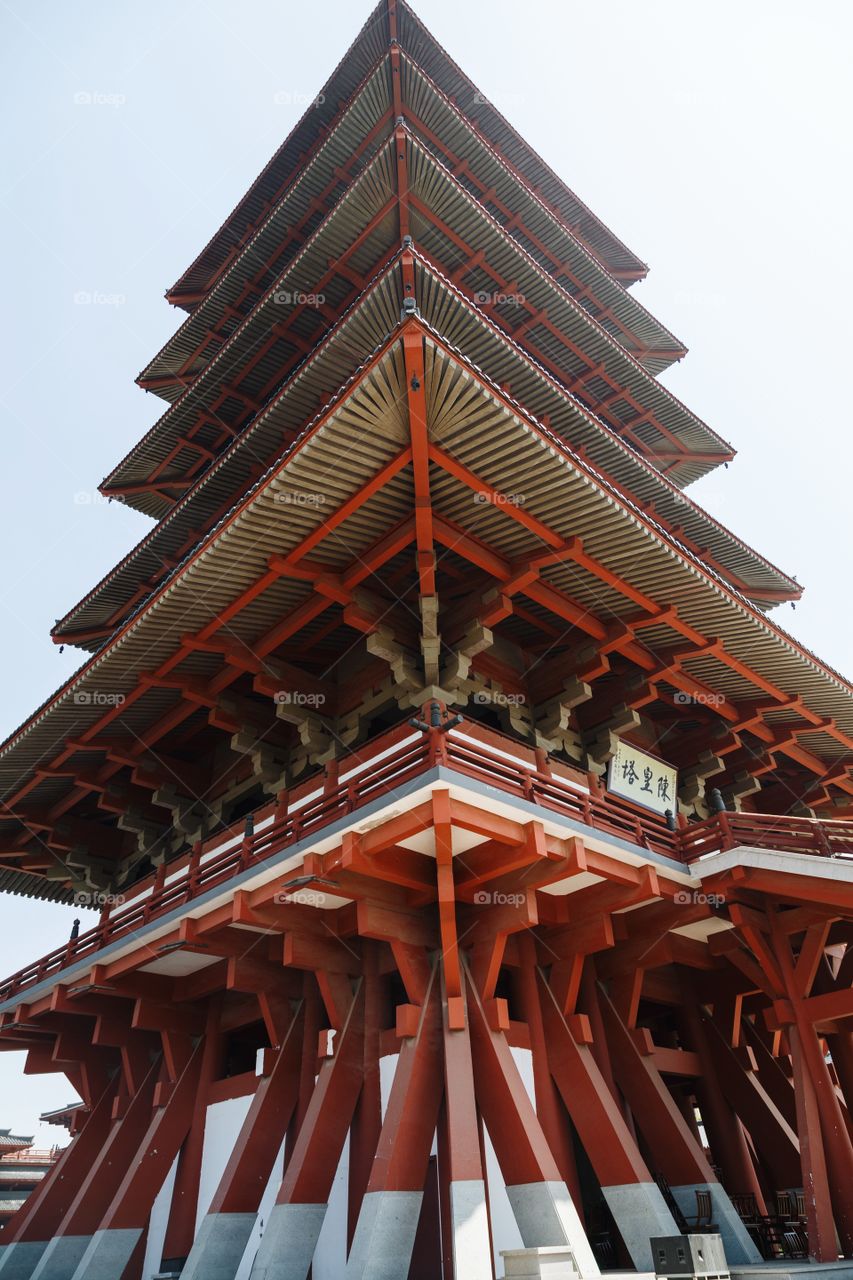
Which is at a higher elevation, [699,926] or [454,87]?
[454,87]

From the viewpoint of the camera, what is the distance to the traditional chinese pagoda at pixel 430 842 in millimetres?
9664

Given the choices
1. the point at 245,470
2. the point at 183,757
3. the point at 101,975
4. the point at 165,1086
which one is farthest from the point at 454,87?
the point at 165,1086

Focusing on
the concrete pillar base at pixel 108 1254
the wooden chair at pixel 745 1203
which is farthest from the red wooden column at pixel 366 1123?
the wooden chair at pixel 745 1203

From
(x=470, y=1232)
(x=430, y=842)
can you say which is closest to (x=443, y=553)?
(x=430, y=842)

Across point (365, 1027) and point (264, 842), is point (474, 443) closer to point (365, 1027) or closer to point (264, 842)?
point (264, 842)

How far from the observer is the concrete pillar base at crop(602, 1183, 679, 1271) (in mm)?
9445

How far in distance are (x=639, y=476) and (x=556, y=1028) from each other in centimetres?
969

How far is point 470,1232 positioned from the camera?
8234 millimetres

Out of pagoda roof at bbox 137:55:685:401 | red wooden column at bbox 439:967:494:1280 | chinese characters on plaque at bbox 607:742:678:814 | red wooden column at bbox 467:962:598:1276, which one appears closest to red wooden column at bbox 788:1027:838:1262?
red wooden column at bbox 467:962:598:1276

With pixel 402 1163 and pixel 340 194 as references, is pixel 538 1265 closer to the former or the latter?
pixel 402 1163

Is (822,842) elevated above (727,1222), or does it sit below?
above

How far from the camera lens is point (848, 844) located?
41.5 feet

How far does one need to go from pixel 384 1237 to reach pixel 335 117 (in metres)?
22.7

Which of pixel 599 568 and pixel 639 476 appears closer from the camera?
pixel 599 568
